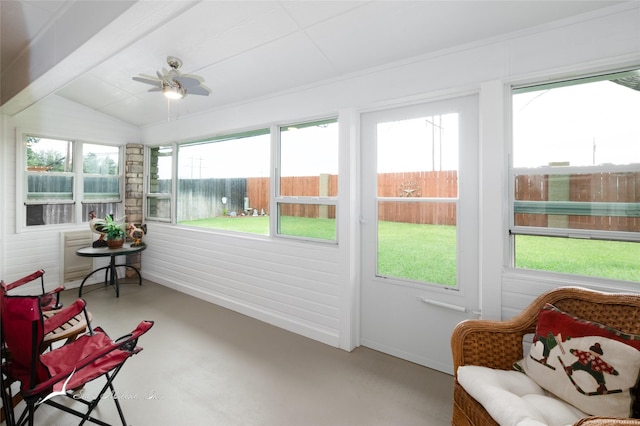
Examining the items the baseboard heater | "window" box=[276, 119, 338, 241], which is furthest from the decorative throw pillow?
the baseboard heater

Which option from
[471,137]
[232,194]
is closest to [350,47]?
[471,137]

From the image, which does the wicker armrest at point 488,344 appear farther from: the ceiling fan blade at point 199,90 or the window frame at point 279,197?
the ceiling fan blade at point 199,90

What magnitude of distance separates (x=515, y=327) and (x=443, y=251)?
853 mm

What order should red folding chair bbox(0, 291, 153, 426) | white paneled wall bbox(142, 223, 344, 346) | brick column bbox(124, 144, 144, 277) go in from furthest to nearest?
brick column bbox(124, 144, 144, 277)
white paneled wall bbox(142, 223, 344, 346)
red folding chair bbox(0, 291, 153, 426)

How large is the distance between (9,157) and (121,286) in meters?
2.28

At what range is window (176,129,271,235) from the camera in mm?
3740

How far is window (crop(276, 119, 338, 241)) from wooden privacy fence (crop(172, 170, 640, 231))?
0.04 ft

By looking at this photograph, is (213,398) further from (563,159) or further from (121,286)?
(121,286)

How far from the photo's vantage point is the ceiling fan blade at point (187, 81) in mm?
2449

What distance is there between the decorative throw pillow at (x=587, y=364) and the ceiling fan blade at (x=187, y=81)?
116 inches

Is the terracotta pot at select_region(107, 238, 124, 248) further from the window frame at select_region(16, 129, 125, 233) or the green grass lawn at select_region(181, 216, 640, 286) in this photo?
the green grass lawn at select_region(181, 216, 640, 286)

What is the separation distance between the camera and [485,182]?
2219 mm

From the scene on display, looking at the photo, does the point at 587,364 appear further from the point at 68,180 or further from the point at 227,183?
the point at 68,180

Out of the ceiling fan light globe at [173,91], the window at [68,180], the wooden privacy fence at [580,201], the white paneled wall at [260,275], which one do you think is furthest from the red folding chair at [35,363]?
the window at [68,180]
